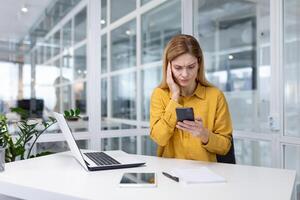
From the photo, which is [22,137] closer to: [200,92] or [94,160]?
[94,160]

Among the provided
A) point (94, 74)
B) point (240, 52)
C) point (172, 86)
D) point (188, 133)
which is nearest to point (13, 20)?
point (94, 74)

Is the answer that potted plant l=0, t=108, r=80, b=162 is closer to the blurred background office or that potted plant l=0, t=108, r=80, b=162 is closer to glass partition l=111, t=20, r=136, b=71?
the blurred background office

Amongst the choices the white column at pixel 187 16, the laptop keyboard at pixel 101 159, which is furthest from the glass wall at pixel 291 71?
the laptop keyboard at pixel 101 159

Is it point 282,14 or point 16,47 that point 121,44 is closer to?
point 16,47

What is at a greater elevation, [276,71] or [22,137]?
[276,71]

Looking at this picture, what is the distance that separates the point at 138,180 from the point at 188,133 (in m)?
0.67

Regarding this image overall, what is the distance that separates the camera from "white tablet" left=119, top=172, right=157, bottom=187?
109cm

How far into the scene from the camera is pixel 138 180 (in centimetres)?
113

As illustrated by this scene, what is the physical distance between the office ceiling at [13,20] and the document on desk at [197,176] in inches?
85.3

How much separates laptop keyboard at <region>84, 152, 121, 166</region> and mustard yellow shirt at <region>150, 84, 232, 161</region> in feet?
1.01

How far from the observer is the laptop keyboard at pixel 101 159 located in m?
1.43

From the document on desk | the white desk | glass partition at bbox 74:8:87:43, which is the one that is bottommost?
the white desk

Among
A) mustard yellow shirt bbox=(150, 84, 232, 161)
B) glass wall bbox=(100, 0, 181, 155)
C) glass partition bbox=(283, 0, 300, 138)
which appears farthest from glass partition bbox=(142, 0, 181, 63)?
mustard yellow shirt bbox=(150, 84, 232, 161)

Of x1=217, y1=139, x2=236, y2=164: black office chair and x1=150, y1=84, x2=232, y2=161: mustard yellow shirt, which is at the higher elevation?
x1=150, y1=84, x2=232, y2=161: mustard yellow shirt
